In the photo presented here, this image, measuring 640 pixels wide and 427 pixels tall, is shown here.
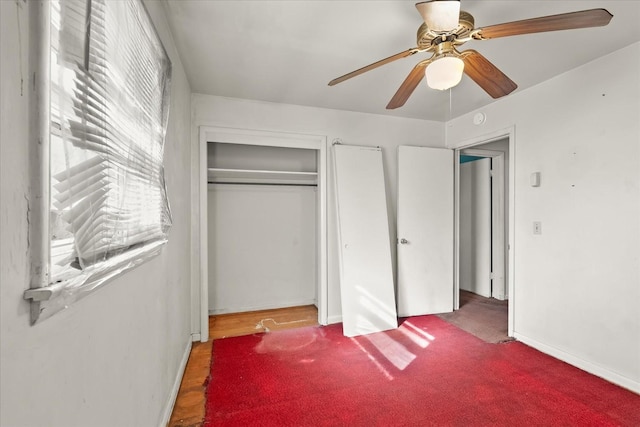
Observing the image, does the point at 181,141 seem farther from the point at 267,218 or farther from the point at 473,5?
the point at 473,5

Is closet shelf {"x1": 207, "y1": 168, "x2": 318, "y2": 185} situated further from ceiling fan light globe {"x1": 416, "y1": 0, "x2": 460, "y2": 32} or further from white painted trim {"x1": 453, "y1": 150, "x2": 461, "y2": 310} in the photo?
ceiling fan light globe {"x1": 416, "y1": 0, "x2": 460, "y2": 32}

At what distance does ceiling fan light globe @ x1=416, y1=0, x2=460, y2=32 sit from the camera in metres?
1.20

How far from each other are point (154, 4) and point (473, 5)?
177 cm

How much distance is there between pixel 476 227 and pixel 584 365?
236cm

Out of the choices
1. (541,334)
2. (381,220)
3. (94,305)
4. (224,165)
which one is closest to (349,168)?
(381,220)

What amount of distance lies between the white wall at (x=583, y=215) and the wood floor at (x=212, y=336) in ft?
7.59

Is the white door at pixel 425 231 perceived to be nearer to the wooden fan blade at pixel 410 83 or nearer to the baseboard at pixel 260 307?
the baseboard at pixel 260 307

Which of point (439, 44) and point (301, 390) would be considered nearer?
point (439, 44)

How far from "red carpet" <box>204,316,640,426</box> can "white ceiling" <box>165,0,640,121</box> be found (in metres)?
2.46

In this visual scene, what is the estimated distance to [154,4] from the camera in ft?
5.07

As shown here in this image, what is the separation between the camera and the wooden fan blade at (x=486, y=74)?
A: 5.19ft

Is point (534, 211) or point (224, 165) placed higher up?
point (224, 165)

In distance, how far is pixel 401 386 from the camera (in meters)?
2.11

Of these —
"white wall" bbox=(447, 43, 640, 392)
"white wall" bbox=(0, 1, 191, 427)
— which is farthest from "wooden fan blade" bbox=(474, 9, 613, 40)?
"white wall" bbox=(0, 1, 191, 427)
